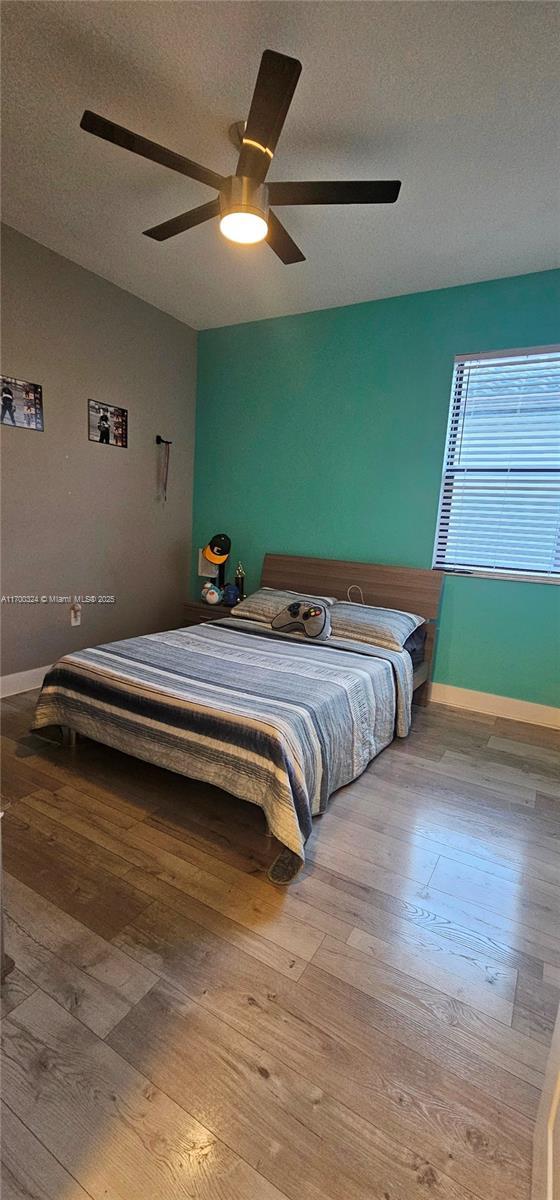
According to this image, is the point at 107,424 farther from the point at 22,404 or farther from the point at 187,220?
the point at 187,220

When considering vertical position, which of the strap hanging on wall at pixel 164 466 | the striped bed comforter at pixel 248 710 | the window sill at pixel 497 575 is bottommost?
the striped bed comforter at pixel 248 710

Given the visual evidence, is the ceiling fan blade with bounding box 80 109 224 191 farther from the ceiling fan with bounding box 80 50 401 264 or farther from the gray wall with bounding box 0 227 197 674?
the gray wall with bounding box 0 227 197 674

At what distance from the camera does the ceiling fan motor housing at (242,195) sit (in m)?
1.69

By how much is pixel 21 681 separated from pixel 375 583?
Answer: 2.48m

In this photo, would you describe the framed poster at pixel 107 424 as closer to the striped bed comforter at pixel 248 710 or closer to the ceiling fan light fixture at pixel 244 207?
the striped bed comforter at pixel 248 710

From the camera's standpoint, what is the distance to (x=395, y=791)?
82.9 inches

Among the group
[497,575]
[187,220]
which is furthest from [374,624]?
[187,220]

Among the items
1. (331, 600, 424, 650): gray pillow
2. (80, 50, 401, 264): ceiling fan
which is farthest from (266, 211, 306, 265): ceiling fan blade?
(331, 600, 424, 650): gray pillow

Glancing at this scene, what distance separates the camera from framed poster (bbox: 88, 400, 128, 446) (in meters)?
3.17

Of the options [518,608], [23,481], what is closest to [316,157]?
[23,481]

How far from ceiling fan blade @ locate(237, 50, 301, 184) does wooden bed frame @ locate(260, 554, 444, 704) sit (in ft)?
7.30

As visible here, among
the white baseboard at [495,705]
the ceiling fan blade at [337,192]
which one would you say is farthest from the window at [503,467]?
the ceiling fan blade at [337,192]

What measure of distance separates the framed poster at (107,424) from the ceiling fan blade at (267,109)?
1895 millimetres

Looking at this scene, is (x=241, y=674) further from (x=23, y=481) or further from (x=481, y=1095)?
(x=23, y=481)
